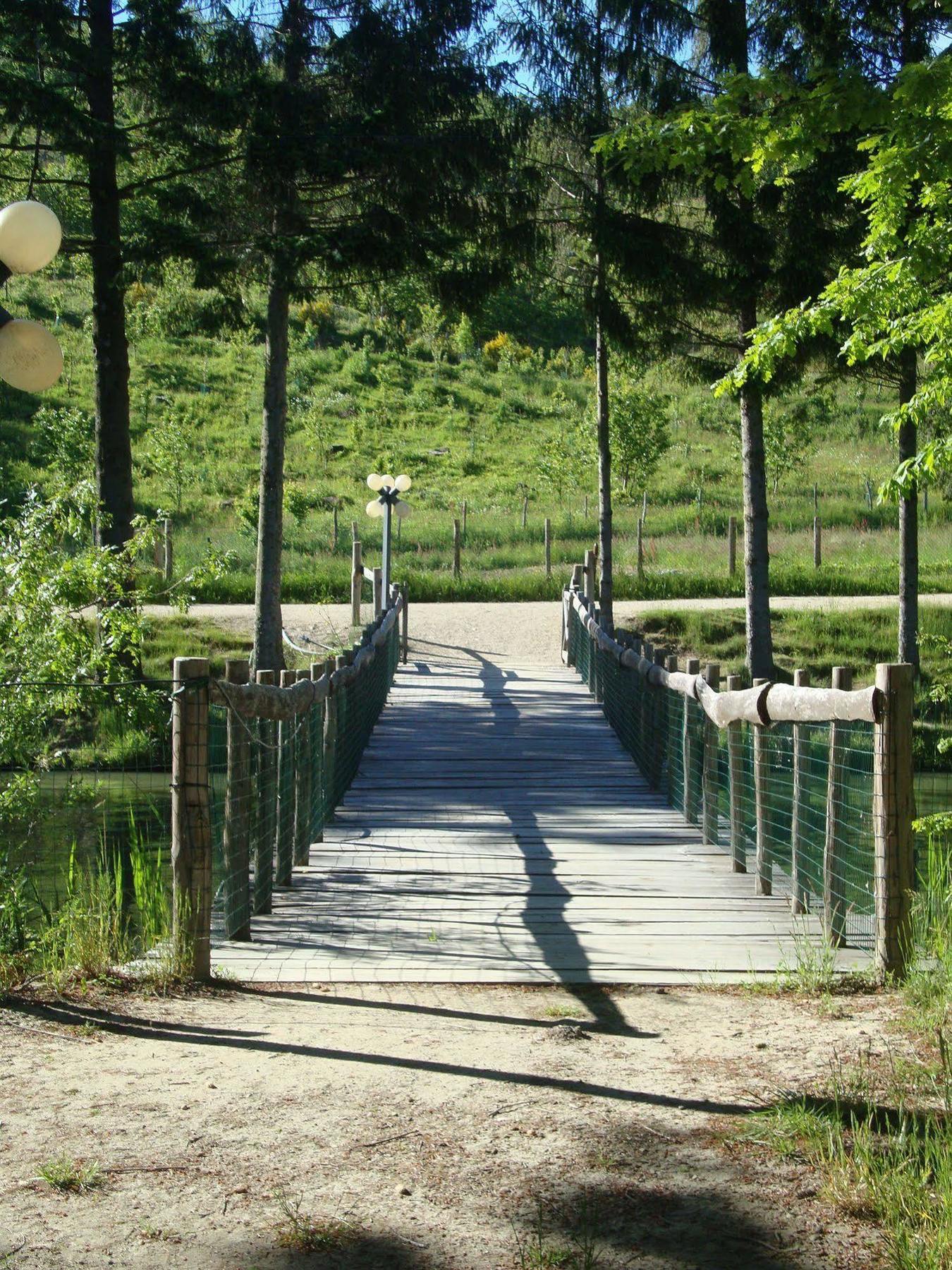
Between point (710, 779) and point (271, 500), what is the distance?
36.3ft

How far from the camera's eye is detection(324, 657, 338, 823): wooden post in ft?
29.9

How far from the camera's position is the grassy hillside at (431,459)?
32625 millimetres

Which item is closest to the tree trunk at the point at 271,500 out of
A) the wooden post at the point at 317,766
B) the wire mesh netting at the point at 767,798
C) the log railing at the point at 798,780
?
the wire mesh netting at the point at 767,798

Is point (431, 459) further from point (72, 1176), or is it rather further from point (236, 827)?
point (72, 1176)

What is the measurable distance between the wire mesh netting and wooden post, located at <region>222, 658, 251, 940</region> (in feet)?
8.27

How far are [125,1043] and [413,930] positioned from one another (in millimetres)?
2126

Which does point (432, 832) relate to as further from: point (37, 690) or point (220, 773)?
point (220, 773)

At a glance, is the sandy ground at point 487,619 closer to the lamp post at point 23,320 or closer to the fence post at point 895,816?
the lamp post at point 23,320

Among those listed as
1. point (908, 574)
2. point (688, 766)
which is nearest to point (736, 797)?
point (688, 766)

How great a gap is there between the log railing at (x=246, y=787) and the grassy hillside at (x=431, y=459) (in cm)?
1127

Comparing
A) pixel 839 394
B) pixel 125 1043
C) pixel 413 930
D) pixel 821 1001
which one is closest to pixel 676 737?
Result: pixel 413 930

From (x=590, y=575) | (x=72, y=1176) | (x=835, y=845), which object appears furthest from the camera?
(x=590, y=575)

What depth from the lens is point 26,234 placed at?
600 cm

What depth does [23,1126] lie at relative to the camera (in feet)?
12.8
